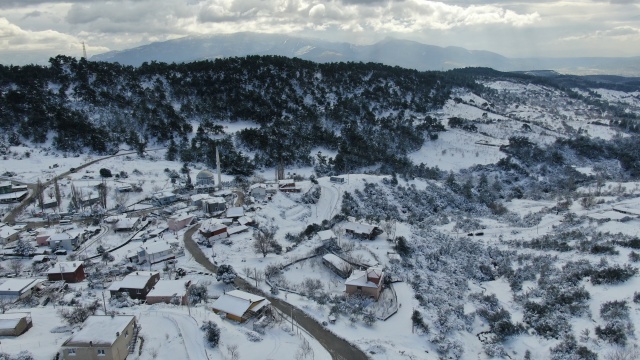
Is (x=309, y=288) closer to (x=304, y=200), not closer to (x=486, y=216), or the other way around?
(x=304, y=200)

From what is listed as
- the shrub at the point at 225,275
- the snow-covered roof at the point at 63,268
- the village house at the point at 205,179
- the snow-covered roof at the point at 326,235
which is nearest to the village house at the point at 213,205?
the village house at the point at 205,179

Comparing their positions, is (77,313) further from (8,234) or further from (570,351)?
(570,351)

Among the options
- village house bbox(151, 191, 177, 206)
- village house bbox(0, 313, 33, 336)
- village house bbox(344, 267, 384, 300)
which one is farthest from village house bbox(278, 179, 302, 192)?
village house bbox(0, 313, 33, 336)

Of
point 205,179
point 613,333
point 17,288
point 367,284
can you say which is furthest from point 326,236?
point 17,288

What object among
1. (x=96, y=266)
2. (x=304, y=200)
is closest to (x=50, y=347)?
(x=96, y=266)

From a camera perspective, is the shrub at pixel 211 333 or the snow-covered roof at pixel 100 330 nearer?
the snow-covered roof at pixel 100 330

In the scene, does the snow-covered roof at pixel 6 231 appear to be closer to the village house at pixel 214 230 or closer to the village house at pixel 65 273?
the village house at pixel 65 273
